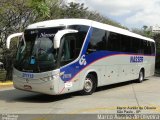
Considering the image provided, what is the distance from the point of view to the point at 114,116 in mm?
10703

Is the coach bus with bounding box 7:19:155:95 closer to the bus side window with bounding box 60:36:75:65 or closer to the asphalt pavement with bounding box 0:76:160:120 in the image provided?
the bus side window with bounding box 60:36:75:65

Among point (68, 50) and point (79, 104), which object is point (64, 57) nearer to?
point (68, 50)

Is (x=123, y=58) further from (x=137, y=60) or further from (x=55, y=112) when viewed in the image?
(x=55, y=112)

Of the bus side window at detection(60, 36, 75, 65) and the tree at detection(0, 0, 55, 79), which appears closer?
the bus side window at detection(60, 36, 75, 65)

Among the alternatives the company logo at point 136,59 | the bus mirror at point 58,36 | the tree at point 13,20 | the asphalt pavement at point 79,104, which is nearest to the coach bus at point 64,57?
the bus mirror at point 58,36

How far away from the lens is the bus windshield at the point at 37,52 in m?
13.4

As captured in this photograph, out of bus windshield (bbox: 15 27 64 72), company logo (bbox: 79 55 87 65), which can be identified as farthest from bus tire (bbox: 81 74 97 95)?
bus windshield (bbox: 15 27 64 72)

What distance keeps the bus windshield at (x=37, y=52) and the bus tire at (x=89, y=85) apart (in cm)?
266

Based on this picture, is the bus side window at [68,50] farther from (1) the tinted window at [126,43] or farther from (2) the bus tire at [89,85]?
(1) the tinted window at [126,43]

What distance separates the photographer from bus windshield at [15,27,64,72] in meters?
13.4

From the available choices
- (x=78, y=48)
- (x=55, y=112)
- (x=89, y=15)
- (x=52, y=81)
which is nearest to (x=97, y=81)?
(x=78, y=48)

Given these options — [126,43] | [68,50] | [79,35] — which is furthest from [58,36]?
[126,43]

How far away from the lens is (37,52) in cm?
1380

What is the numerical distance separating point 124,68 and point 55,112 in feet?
28.9
